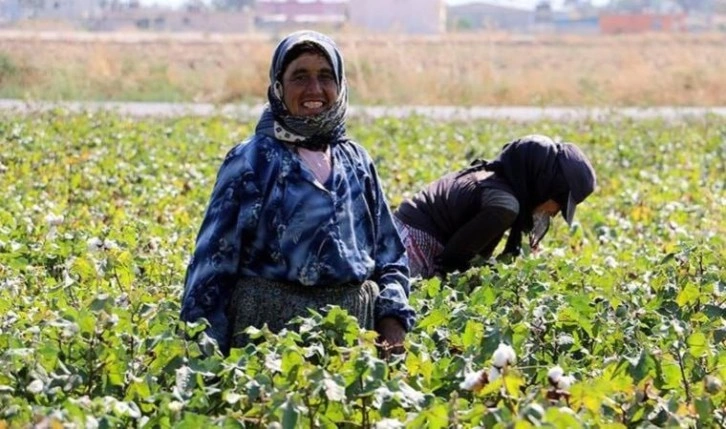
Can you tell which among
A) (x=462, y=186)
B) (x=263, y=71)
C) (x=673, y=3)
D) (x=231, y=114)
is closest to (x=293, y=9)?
(x=673, y=3)

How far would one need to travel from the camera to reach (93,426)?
3082 mm

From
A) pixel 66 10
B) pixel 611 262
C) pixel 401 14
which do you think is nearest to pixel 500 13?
pixel 66 10

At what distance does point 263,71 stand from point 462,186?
18.8 m

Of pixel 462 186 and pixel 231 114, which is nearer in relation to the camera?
pixel 462 186

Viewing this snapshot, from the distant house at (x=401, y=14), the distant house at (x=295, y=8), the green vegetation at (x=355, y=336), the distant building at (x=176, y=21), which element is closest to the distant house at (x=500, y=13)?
the distant house at (x=295, y=8)

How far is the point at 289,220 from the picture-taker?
4148mm

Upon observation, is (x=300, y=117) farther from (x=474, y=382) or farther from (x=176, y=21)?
(x=176, y=21)

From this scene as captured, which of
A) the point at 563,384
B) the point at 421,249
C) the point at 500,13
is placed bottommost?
the point at 500,13

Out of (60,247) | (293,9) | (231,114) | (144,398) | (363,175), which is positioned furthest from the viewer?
(293,9)

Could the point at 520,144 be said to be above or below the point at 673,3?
above

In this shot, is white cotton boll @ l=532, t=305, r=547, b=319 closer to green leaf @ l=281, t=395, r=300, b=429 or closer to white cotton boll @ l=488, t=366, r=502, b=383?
white cotton boll @ l=488, t=366, r=502, b=383

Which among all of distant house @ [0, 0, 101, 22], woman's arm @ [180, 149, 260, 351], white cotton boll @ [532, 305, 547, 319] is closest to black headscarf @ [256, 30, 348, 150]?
woman's arm @ [180, 149, 260, 351]

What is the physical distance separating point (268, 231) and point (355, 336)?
48cm

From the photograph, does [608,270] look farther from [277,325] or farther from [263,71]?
[263,71]
